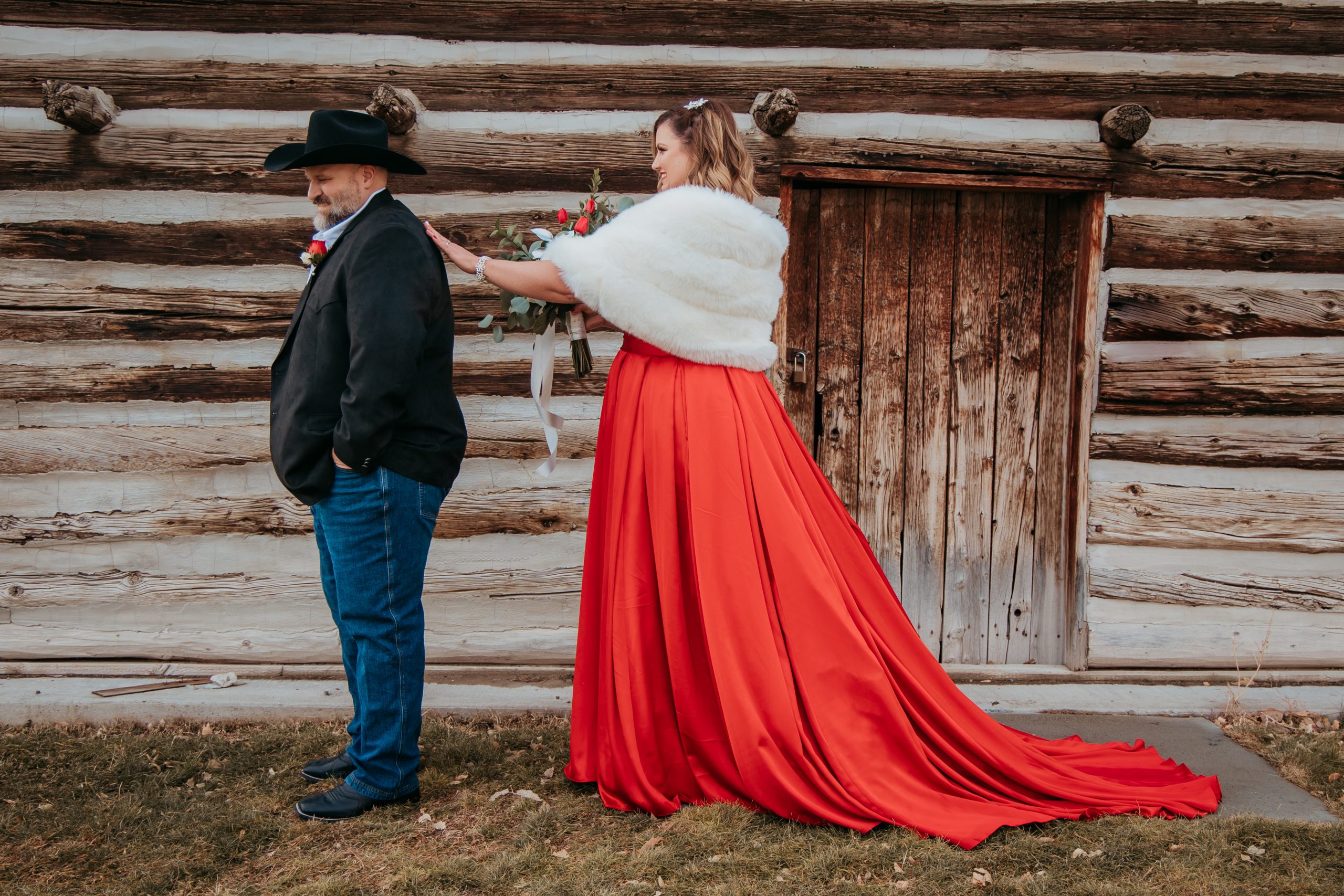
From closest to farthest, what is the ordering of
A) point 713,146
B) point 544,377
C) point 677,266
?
point 677,266
point 713,146
point 544,377

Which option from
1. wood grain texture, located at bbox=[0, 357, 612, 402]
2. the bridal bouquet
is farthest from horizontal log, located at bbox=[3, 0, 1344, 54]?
wood grain texture, located at bbox=[0, 357, 612, 402]

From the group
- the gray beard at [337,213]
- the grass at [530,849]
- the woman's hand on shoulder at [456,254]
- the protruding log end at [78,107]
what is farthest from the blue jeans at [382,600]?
the protruding log end at [78,107]

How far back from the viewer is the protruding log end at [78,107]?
11.2 ft

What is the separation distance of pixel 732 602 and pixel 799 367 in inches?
59.5

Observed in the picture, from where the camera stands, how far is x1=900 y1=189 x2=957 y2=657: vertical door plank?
3947 mm

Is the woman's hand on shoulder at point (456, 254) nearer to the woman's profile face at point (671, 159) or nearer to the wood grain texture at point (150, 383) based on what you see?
the woman's profile face at point (671, 159)

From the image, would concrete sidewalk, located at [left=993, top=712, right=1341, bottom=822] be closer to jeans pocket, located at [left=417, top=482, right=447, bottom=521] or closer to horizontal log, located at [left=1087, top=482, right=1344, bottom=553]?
horizontal log, located at [left=1087, top=482, right=1344, bottom=553]

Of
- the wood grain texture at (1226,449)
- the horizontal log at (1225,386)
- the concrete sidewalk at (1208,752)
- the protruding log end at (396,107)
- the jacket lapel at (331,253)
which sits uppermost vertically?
the protruding log end at (396,107)

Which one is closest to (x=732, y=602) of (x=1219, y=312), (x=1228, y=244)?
(x=1219, y=312)

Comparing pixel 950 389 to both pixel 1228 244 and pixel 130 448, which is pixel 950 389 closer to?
pixel 1228 244

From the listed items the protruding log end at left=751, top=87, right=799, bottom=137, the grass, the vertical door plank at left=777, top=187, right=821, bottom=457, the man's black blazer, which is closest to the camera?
the grass

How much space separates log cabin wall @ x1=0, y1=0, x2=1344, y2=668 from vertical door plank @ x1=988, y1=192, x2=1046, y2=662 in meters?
0.25

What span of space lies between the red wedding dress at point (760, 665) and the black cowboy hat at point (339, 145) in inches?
35.4

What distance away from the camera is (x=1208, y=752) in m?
3.39
